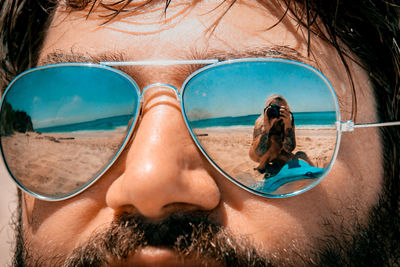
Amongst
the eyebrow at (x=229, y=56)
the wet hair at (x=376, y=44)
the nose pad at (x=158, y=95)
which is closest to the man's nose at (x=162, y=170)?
the nose pad at (x=158, y=95)

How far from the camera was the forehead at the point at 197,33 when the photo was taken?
3.97ft

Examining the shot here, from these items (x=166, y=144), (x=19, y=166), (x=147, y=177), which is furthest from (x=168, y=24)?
(x=19, y=166)

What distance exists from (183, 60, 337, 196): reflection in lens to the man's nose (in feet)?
0.24

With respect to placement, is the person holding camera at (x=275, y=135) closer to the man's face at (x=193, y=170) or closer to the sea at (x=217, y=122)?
the sea at (x=217, y=122)

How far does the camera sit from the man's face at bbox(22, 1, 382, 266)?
110 centimetres

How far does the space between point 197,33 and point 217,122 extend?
366 millimetres

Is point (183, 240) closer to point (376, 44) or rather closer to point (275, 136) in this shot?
point (275, 136)

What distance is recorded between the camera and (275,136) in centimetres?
108

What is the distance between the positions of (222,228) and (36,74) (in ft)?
3.15

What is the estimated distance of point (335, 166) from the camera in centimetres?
120

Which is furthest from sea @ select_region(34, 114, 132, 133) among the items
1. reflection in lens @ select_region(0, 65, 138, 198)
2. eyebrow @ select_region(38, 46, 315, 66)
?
eyebrow @ select_region(38, 46, 315, 66)

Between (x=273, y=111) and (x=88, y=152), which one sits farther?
(x=88, y=152)

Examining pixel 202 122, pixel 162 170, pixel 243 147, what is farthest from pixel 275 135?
pixel 162 170

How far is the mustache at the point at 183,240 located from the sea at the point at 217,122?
13.3 inches
